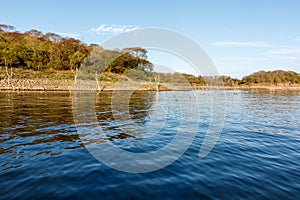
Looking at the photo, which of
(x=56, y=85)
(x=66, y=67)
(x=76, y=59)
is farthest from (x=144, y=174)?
(x=66, y=67)

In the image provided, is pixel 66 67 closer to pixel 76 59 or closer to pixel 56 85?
pixel 76 59

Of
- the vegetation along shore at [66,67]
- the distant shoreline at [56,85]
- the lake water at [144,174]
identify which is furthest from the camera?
the vegetation along shore at [66,67]

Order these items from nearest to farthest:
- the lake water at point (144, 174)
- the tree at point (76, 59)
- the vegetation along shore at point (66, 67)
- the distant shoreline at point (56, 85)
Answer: the lake water at point (144, 174)
the distant shoreline at point (56, 85)
the vegetation along shore at point (66, 67)
the tree at point (76, 59)

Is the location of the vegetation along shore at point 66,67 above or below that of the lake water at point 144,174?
above

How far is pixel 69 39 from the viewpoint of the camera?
102m

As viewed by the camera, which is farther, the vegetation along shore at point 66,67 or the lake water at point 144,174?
the vegetation along shore at point 66,67

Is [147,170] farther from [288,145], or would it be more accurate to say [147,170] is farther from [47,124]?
[47,124]

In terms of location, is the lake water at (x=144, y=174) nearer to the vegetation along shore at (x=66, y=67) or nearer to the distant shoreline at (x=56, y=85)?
the distant shoreline at (x=56, y=85)

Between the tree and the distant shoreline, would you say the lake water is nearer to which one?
the distant shoreline

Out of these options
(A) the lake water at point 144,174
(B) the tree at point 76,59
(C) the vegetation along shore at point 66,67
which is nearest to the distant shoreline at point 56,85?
(C) the vegetation along shore at point 66,67

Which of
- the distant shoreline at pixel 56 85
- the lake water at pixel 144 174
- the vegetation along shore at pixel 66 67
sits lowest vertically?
the lake water at pixel 144 174

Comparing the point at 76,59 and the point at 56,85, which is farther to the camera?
the point at 76,59

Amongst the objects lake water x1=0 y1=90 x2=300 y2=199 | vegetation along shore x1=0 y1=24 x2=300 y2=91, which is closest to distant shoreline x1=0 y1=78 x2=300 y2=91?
vegetation along shore x1=0 y1=24 x2=300 y2=91

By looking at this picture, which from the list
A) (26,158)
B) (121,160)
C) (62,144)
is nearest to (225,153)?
(121,160)
